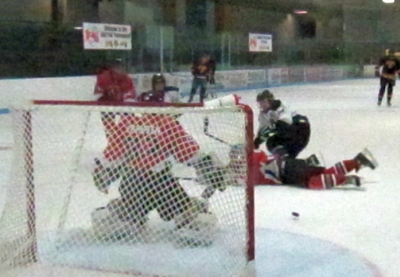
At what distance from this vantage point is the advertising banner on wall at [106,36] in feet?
45.0

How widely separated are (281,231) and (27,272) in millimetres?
1365

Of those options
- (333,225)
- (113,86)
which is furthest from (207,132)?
(113,86)

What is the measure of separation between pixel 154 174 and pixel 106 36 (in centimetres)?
1121

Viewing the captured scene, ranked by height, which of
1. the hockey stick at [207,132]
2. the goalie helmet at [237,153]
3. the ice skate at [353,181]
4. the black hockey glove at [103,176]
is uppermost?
the hockey stick at [207,132]

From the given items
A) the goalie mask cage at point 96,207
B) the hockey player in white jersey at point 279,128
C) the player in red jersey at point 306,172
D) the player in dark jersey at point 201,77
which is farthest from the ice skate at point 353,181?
the player in dark jersey at point 201,77

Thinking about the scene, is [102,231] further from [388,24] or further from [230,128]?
[388,24]

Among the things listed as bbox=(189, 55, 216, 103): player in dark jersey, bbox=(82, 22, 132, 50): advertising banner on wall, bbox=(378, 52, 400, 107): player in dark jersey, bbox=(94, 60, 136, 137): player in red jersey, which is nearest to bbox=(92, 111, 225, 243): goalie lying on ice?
bbox=(94, 60, 136, 137): player in red jersey

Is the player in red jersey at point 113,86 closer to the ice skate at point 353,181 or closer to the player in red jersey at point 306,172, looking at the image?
the player in red jersey at point 306,172

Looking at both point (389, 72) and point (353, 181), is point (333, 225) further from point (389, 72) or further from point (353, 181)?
point (389, 72)

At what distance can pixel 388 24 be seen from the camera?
99.9 feet

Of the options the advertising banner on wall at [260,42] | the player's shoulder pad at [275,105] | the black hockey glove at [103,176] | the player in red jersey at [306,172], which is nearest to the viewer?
the black hockey glove at [103,176]

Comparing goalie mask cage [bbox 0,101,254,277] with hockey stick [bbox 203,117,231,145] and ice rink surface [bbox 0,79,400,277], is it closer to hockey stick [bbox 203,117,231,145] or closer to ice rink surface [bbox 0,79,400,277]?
hockey stick [bbox 203,117,231,145]

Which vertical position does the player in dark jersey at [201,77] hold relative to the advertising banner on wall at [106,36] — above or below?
below

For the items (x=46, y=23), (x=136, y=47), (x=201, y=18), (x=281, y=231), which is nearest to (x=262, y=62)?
(x=201, y=18)
